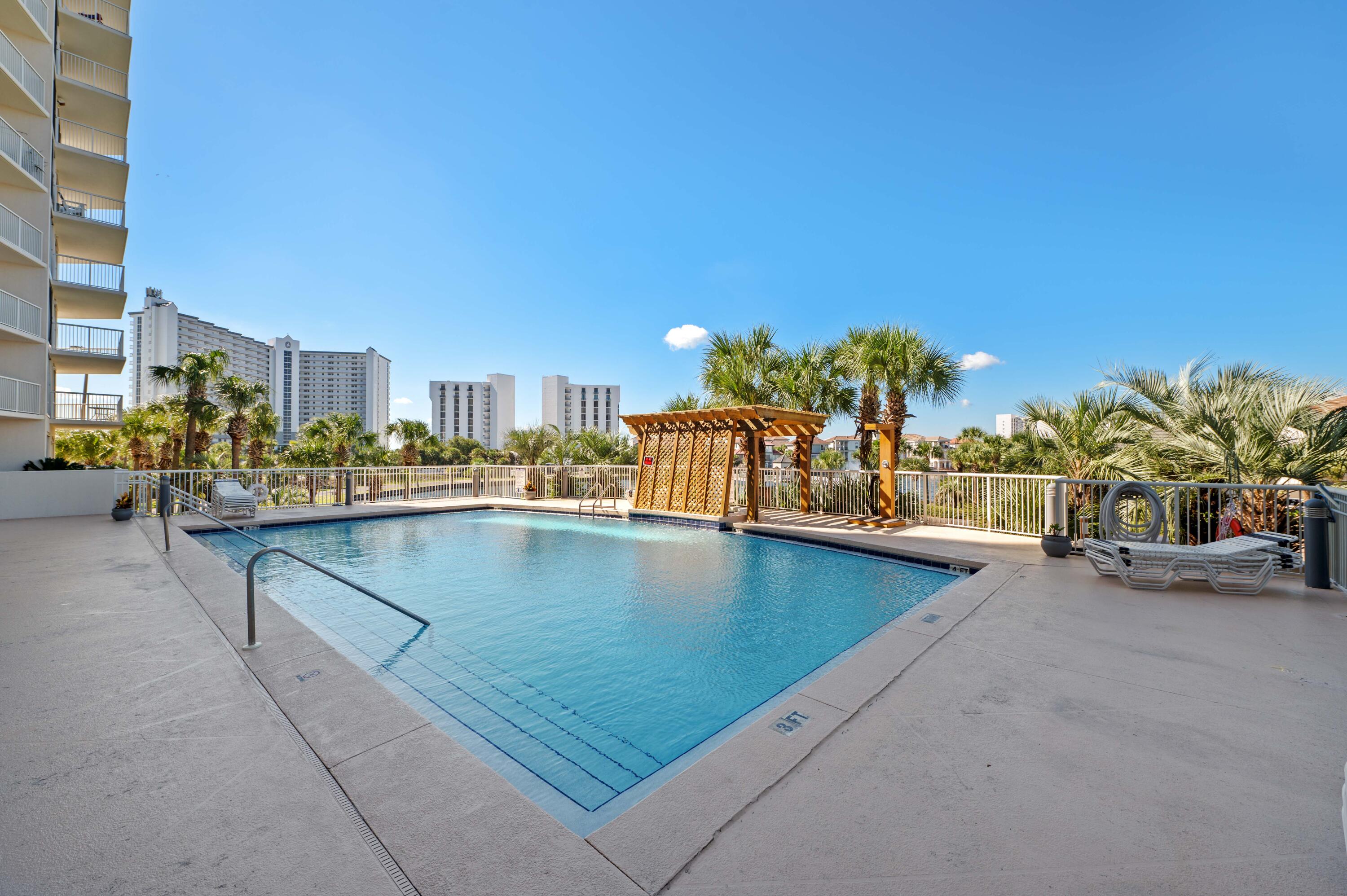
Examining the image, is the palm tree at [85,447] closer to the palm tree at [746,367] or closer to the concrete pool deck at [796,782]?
the palm tree at [746,367]

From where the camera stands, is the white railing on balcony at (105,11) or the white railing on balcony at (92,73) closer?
the white railing on balcony at (92,73)

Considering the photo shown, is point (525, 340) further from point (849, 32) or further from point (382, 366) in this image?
point (382, 366)

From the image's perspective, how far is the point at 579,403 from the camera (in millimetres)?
102688

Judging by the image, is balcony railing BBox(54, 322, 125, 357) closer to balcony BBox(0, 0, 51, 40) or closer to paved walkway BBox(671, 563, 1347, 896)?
balcony BBox(0, 0, 51, 40)

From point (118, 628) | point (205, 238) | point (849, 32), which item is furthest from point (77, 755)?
point (205, 238)

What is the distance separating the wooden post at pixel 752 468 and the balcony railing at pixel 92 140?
20.8m

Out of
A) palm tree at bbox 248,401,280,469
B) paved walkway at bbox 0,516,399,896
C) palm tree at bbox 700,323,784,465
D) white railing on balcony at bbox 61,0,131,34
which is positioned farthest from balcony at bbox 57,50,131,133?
paved walkway at bbox 0,516,399,896

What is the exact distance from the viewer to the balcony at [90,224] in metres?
14.7

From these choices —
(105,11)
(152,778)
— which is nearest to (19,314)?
(105,11)

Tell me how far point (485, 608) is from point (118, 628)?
9.54 ft

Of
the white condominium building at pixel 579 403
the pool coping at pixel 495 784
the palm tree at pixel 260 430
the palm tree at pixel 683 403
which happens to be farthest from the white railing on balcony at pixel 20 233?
the white condominium building at pixel 579 403

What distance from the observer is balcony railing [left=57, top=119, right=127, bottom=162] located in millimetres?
15977

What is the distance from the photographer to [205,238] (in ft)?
60.5

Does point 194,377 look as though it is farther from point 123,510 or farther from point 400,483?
point 123,510
